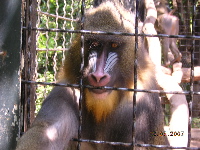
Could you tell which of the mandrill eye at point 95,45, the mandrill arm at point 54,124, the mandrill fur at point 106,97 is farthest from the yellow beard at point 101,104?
the mandrill eye at point 95,45

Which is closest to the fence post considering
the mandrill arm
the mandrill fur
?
the mandrill arm

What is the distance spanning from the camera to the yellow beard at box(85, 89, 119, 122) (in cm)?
253

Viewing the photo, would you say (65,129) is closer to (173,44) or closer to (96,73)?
(96,73)

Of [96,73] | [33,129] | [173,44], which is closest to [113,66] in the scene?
[96,73]

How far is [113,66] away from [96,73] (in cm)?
34

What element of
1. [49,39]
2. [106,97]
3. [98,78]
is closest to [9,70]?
[98,78]

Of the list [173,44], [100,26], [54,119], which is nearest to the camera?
[54,119]

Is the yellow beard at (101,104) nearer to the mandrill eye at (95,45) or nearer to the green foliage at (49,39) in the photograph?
the mandrill eye at (95,45)

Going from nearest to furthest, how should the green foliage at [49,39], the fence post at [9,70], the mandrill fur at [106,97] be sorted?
the fence post at [9,70] → the mandrill fur at [106,97] → the green foliage at [49,39]

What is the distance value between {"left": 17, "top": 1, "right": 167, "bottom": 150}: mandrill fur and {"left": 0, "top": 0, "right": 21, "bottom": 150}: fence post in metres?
0.47

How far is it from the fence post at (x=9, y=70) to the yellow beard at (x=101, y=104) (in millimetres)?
734

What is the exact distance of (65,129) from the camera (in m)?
2.49

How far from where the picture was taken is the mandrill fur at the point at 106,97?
2467mm

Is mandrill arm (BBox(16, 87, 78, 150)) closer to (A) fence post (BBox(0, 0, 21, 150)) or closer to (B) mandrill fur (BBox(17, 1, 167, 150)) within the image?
(B) mandrill fur (BBox(17, 1, 167, 150))
